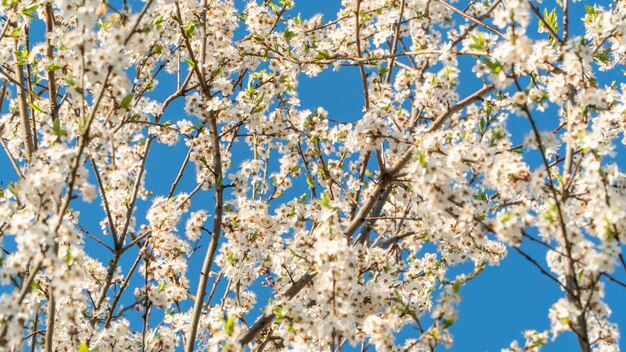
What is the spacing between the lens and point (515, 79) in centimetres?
447

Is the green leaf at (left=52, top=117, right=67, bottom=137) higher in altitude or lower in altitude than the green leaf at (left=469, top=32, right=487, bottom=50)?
lower

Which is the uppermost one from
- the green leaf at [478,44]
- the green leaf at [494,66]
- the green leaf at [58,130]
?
the green leaf at [478,44]

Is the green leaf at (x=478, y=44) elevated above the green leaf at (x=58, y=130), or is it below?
above

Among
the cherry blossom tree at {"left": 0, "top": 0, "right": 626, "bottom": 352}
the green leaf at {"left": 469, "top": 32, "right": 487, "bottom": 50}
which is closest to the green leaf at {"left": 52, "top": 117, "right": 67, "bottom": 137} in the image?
the cherry blossom tree at {"left": 0, "top": 0, "right": 626, "bottom": 352}

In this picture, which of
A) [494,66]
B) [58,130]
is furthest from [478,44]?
[58,130]

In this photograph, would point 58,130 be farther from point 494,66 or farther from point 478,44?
point 478,44

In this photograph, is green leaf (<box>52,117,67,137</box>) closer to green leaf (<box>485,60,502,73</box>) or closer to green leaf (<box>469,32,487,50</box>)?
green leaf (<box>485,60,502,73</box>)

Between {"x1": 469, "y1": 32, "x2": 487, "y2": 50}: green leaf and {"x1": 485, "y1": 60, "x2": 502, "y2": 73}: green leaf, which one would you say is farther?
{"x1": 469, "y1": 32, "x2": 487, "y2": 50}: green leaf

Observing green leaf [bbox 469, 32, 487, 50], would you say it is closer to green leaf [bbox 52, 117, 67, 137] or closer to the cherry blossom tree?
the cherry blossom tree

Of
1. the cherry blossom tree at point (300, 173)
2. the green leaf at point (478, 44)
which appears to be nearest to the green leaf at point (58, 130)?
the cherry blossom tree at point (300, 173)

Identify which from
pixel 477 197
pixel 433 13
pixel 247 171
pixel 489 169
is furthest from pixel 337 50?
pixel 489 169

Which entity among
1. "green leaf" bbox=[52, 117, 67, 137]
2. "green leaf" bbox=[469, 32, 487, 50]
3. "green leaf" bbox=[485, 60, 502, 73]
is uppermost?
"green leaf" bbox=[469, 32, 487, 50]

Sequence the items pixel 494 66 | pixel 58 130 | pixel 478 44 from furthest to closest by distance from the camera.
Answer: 1. pixel 478 44
2. pixel 494 66
3. pixel 58 130

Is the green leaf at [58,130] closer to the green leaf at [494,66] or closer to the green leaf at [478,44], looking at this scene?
the green leaf at [494,66]
